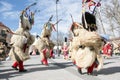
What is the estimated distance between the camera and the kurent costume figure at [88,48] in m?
10.1

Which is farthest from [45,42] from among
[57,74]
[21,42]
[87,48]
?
[87,48]

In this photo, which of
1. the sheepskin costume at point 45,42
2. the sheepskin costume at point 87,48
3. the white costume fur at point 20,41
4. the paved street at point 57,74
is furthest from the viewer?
the sheepskin costume at point 45,42

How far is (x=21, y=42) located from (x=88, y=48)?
282 centimetres

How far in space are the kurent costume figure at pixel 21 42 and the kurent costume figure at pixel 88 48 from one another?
218 centimetres

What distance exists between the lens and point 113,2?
140ft

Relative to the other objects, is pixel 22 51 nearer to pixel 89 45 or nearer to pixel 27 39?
pixel 27 39

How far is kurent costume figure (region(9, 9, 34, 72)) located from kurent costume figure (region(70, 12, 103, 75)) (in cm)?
218

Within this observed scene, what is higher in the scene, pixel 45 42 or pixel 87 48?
pixel 45 42

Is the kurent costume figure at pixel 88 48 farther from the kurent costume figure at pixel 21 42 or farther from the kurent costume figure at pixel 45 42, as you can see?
the kurent costume figure at pixel 45 42

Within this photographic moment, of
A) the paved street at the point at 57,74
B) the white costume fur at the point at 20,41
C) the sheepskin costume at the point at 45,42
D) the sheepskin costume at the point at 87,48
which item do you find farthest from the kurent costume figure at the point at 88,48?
the sheepskin costume at the point at 45,42

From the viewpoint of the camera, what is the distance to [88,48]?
10.2 metres

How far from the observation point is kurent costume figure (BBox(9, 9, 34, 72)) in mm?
11836

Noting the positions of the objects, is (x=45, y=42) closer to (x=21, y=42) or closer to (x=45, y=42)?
(x=45, y=42)

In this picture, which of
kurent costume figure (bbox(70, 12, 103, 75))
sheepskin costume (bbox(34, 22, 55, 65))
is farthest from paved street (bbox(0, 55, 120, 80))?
sheepskin costume (bbox(34, 22, 55, 65))
